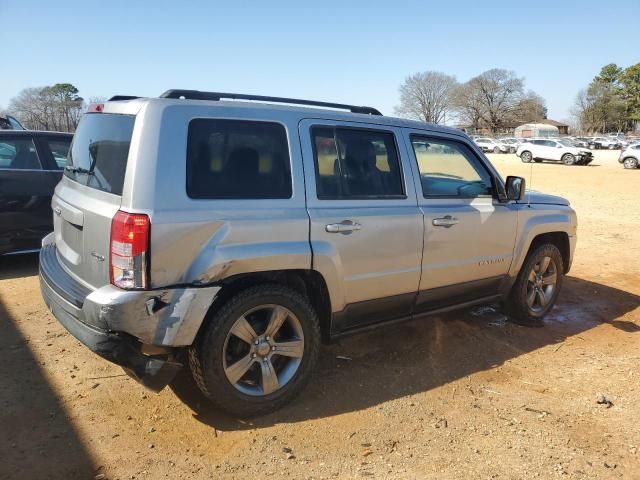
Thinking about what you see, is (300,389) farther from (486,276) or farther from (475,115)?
(475,115)

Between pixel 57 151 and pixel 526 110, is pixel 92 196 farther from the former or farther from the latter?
pixel 526 110

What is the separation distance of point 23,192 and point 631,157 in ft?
107

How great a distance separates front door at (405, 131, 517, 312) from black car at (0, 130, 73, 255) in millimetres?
4640

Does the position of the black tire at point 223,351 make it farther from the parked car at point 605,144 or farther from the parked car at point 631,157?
the parked car at point 605,144

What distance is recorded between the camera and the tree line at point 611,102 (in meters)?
88.4

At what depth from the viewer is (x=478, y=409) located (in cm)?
340

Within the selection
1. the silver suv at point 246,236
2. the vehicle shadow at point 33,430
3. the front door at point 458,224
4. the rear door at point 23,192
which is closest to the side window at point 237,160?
the silver suv at point 246,236

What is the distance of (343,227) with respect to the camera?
10.9ft

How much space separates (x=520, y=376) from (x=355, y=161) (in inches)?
81.0

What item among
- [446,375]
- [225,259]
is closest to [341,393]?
[446,375]

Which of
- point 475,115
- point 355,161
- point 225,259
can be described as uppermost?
point 475,115

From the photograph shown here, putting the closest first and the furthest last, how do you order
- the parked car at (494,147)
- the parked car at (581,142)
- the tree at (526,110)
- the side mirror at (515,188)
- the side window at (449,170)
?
the side window at (449,170), the side mirror at (515,188), the parked car at (581,142), the parked car at (494,147), the tree at (526,110)

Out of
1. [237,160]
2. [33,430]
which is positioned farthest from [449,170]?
[33,430]

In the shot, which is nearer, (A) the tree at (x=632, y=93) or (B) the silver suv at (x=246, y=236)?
(B) the silver suv at (x=246, y=236)
